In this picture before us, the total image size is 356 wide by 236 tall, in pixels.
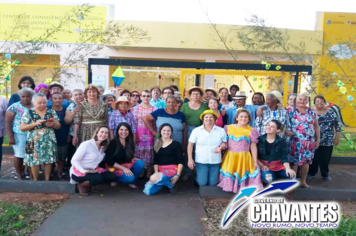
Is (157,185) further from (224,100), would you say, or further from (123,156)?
(224,100)

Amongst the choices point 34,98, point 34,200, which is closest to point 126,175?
point 34,200

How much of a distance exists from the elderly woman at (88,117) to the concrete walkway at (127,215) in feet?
3.06

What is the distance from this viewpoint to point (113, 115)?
5484mm

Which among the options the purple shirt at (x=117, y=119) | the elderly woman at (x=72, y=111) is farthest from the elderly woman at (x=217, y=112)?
the elderly woman at (x=72, y=111)

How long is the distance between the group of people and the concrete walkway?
0.24m

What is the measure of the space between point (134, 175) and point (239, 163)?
5.54 feet

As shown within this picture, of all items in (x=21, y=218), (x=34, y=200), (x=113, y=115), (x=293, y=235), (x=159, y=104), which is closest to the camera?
(x=293, y=235)

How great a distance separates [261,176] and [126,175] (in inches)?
82.5

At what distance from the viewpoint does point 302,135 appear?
532 cm

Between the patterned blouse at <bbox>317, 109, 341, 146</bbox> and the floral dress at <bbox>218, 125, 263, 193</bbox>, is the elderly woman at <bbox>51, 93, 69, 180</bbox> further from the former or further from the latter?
the patterned blouse at <bbox>317, 109, 341, 146</bbox>

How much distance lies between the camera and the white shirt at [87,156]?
480cm

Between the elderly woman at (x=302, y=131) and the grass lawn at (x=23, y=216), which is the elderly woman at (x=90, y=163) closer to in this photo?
the grass lawn at (x=23, y=216)

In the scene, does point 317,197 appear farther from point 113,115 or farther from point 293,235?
point 113,115

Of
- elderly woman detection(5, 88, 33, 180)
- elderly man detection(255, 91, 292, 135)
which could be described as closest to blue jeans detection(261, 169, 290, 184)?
elderly man detection(255, 91, 292, 135)
